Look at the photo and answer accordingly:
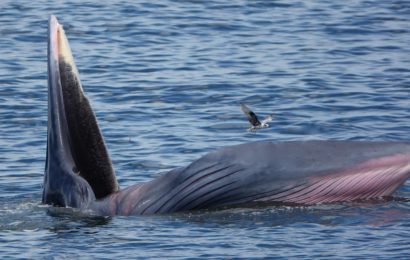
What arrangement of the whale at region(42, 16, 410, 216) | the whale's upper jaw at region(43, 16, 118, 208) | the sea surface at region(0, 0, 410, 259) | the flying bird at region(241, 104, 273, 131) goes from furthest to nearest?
1. the flying bird at region(241, 104, 273, 131)
2. the whale's upper jaw at region(43, 16, 118, 208)
3. the sea surface at region(0, 0, 410, 259)
4. the whale at region(42, 16, 410, 216)

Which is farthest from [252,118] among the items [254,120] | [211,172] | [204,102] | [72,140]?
[211,172]

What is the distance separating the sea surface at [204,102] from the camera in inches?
533

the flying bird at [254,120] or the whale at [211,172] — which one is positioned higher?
the whale at [211,172]

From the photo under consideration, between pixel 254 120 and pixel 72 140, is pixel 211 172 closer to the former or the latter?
pixel 72 140

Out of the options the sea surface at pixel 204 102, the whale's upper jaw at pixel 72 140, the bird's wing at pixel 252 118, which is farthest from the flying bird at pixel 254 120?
the whale's upper jaw at pixel 72 140

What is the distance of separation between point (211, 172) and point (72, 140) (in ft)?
5.59

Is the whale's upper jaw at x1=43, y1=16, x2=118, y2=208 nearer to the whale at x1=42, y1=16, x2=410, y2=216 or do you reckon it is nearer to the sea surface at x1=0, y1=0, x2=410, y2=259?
the whale at x1=42, y1=16, x2=410, y2=216

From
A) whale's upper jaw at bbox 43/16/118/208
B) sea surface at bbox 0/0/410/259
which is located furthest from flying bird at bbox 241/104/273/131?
whale's upper jaw at bbox 43/16/118/208

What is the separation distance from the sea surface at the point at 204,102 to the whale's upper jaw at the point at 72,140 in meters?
0.35

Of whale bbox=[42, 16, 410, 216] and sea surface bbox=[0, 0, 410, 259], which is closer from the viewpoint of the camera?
whale bbox=[42, 16, 410, 216]

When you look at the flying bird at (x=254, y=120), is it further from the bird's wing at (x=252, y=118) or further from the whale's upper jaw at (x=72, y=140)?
the whale's upper jaw at (x=72, y=140)

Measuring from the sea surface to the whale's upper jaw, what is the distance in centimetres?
35

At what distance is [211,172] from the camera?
43.5ft

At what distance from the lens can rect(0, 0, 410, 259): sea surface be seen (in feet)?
44.4
